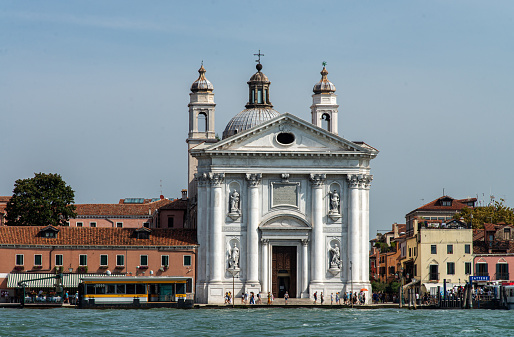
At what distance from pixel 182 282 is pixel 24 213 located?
18780 mm

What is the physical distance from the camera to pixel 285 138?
70812mm

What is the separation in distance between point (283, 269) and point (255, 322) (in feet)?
51.4

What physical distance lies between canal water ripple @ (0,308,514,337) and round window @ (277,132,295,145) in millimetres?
9905

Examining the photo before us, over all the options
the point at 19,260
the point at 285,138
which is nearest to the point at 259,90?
the point at 285,138

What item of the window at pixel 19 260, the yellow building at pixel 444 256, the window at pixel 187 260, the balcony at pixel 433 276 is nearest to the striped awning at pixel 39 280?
the window at pixel 19 260

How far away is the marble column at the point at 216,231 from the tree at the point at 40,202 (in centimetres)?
1564

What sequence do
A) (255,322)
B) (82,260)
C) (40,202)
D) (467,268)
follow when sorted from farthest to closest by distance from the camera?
(40,202), (467,268), (82,260), (255,322)

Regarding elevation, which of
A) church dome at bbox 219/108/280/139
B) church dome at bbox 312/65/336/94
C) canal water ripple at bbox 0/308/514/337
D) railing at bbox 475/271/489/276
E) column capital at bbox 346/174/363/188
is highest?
church dome at bbox 312/65/336/94

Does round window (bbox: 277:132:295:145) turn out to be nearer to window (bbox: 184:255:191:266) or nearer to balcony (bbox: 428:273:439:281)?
window (bbox: 184:255:191:266)

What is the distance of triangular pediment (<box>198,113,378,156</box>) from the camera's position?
70.1 metres

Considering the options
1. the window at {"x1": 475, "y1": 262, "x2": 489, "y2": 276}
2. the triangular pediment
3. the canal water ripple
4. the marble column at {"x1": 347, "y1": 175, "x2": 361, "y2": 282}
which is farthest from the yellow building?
the canal water ripple

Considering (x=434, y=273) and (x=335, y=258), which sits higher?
(x=335, y=258)

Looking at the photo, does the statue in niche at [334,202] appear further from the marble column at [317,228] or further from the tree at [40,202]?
the tree at [40,202]

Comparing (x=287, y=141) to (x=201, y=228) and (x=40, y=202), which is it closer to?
(x=201, y=228)
